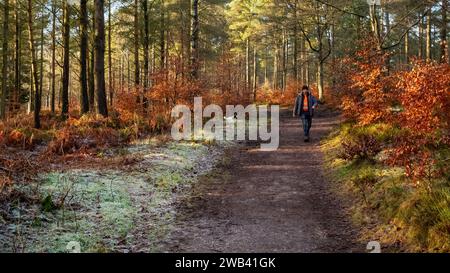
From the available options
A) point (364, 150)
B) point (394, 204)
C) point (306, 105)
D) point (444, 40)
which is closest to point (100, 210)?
point (394, 204)

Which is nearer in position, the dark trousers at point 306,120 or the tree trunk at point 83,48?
the dark trousers at point 306,120

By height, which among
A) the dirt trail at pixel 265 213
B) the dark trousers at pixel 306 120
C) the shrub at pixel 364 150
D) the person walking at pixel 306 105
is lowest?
the dirt trail at pixel 265 213

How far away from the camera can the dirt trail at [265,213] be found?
594 cm

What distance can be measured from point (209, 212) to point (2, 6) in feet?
68.2

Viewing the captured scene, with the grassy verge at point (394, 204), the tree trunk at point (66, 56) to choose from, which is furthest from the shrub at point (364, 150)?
the tree trunk at point (66, 56)

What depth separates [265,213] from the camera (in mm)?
7336

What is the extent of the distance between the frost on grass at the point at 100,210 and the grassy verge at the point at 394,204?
11.3 feet

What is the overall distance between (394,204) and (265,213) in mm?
2228

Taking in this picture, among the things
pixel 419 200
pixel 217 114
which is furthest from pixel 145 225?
pixel 217 114

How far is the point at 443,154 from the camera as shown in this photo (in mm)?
8000

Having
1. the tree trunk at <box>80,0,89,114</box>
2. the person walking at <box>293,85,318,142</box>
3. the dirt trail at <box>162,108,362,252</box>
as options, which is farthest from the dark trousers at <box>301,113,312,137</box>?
the tree trunk at <box>80,0,89,114</box>

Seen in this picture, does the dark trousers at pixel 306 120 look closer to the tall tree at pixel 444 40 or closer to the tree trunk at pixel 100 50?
the tall tree at pixel 444 40

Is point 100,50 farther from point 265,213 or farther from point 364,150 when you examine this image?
point 265,213
